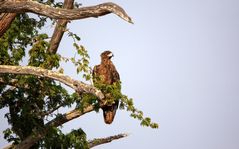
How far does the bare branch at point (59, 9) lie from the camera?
4.76m

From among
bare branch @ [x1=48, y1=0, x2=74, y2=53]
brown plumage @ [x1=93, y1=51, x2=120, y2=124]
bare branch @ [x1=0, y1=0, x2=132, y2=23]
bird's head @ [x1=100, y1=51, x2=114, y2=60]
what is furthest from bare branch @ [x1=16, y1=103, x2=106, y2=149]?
bare branch @ [x1=0, y1=0, x2=132, y2=23]

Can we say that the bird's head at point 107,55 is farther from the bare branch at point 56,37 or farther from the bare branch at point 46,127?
the bare branch at point 46,127

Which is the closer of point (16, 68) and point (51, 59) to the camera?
point (16, 68)

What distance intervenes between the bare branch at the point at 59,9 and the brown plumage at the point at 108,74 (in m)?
6.74

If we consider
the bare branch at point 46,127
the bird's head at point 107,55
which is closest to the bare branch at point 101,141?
the bare branch at point 46,127

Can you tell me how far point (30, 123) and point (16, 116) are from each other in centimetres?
56

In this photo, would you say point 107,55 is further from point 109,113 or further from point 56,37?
point 56,37

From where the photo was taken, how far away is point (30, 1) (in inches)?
201

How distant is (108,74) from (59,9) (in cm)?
790

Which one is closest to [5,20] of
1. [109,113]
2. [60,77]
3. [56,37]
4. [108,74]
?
[60,77]

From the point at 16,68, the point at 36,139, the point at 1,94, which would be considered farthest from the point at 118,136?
the point at 16,68

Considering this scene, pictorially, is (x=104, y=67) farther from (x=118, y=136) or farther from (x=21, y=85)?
(x=21, y=85)

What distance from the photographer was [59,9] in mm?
5008

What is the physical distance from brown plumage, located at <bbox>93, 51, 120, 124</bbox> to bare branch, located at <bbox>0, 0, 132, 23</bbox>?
6.74m
